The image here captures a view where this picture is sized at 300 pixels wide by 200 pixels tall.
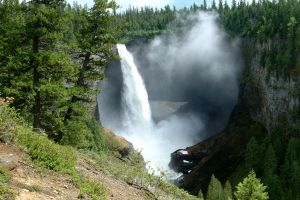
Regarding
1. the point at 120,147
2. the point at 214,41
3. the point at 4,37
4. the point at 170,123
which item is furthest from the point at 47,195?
the point at 214,41

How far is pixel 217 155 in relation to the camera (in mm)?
117625

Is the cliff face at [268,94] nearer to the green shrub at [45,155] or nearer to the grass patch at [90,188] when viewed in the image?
the green shrub at [45,155]

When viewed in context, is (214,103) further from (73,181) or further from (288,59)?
(73,181)

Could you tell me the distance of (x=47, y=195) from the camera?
522 inches

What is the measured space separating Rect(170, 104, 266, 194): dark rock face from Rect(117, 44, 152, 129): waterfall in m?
18.8

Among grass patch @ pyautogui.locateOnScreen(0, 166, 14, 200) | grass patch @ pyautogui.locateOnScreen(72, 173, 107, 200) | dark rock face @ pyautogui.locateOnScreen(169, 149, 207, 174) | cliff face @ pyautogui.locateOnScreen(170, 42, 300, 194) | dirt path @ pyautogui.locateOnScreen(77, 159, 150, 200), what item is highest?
Answer: grass patch @ pyautogui.locateOnScreen(0, 166, 14, 200)

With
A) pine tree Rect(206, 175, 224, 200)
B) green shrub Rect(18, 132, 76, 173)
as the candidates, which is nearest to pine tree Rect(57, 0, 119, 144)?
green shrub Rect(18, 132, 76, 173)

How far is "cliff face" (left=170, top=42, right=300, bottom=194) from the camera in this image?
11319 cm

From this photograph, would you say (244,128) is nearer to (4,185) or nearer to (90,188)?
(90,188)

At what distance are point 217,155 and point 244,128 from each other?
51.6 feet

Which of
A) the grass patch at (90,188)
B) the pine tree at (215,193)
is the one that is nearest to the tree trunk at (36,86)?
the grass patch at (90,188)

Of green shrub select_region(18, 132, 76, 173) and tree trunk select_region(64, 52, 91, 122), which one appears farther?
tree trunk select_region(64, 52, 91, 122)

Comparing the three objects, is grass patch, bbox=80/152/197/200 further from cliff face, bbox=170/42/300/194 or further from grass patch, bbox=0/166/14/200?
cliff face, bbox=170/42/300/194

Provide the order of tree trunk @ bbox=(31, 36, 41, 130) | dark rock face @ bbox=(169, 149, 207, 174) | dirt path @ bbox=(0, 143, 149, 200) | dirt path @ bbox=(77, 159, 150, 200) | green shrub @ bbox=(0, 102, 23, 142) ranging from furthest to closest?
dark rock face @ bbox=(169, 149, 207, 174) → tree trunk @ bbox=(31, 36, 41, 130) → dirt path @ bbox=(77, 159, 150, 200) → green shrub @ bbox=(0, 102, 23, 142) → dirt path @ bbox=(0, 143, 149, 200)
